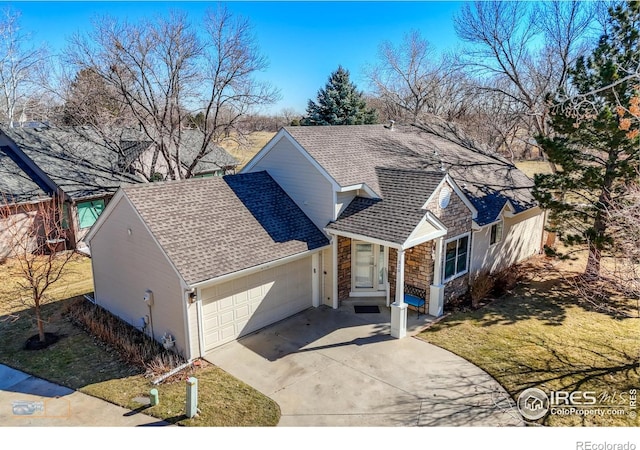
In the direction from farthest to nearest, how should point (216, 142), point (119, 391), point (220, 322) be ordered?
point (216, 142)
point (220, 322)
point (119, 391)

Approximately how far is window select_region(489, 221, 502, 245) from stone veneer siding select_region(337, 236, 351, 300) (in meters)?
6.10

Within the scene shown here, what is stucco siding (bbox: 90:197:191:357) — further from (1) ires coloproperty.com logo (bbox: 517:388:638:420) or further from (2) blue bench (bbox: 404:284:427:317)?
(1) ires coloproperty.com logo (bbox: 517:388:638:420)

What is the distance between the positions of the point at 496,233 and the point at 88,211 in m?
19.9

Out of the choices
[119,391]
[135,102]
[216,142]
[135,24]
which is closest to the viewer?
[119,391]

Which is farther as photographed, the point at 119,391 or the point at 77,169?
the point at 77,169

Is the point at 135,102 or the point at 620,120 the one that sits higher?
the point at 135,102

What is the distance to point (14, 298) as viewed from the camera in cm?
1655

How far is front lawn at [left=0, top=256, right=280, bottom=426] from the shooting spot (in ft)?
31.1

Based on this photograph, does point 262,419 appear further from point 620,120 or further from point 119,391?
point 620,120

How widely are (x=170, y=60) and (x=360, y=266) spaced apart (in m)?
15.9

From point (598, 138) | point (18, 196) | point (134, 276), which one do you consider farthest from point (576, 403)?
point (18, 196)

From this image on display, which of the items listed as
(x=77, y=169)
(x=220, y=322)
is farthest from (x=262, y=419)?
(x=77, y=169)

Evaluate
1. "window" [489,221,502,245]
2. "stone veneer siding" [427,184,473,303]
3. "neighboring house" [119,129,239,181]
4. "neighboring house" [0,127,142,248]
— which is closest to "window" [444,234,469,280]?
"stone veneer siding" [427,184,473,303]
